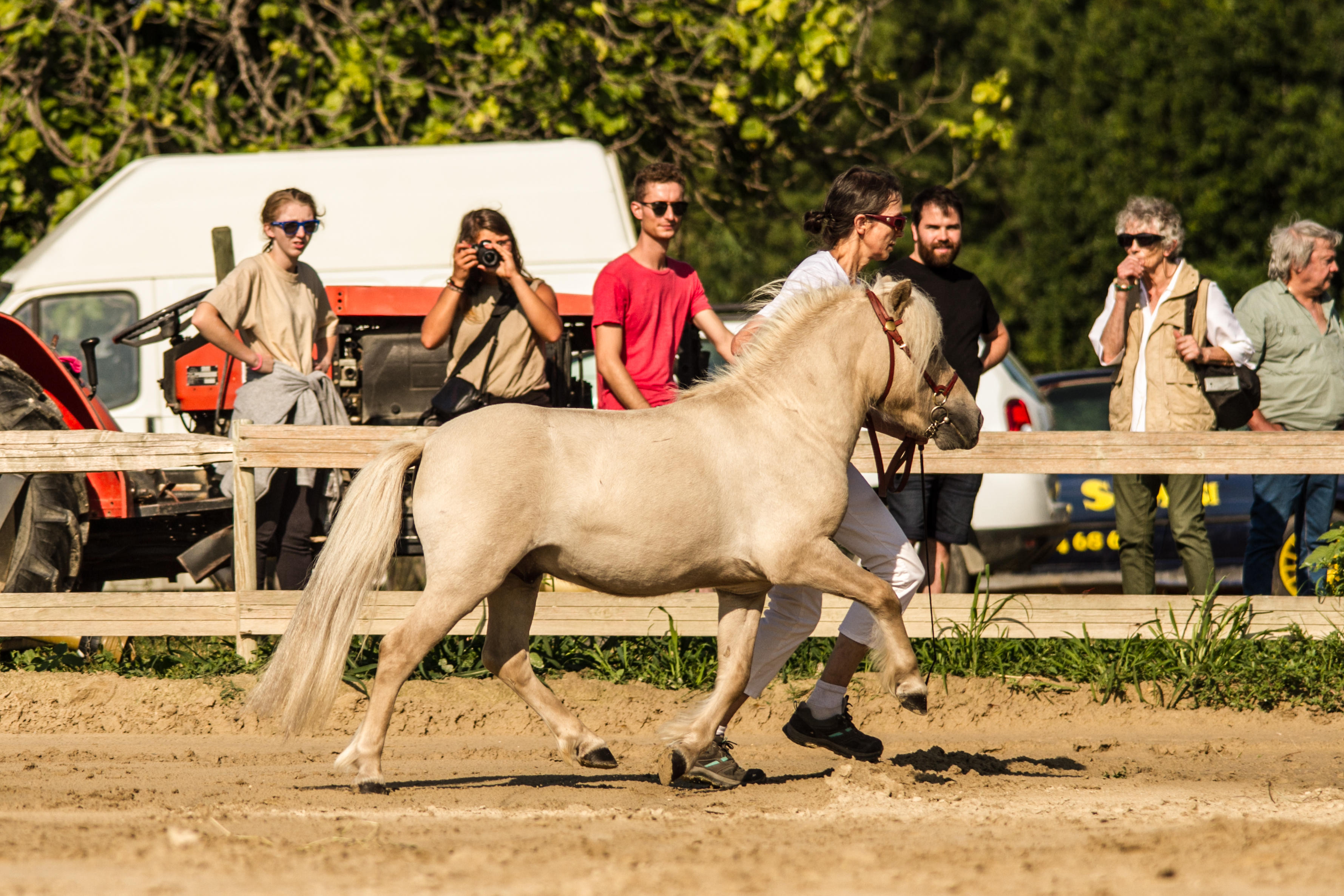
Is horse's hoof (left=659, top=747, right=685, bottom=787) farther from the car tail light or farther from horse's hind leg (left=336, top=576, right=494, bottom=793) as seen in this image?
the car tail light

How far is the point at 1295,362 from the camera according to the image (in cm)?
737

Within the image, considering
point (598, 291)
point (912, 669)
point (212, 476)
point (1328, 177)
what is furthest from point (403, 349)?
point (1328, 177)

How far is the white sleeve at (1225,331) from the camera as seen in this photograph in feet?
22.6

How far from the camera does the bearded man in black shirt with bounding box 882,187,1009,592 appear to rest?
6746 millimetres

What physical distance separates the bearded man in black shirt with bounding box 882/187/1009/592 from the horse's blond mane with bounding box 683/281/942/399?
1712mm

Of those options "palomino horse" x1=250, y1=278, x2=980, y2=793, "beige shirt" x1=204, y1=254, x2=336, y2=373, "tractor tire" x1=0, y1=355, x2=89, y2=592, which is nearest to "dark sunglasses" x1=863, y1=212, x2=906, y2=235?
"palomino horse" x1=250, y1=278, x2=980, y2=793

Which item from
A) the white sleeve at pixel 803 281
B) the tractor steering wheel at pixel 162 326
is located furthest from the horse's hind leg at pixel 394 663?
the tractor steering wheel at pixel 162 326

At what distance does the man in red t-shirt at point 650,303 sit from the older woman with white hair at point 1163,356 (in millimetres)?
2277

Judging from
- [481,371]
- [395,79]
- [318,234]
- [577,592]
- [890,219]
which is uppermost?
[395,79]

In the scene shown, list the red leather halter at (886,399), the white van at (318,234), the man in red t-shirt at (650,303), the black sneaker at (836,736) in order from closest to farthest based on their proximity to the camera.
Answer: the red leather halter at (886,399)
the black sneaker at (836,736)
the man in red t-shirt at (650,303)
the white van at (318,234)

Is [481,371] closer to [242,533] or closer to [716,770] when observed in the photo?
[242,533]

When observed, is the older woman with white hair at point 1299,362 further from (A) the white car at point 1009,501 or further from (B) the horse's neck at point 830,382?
(B) the horse's neck at point 830,382

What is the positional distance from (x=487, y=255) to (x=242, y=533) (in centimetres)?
179

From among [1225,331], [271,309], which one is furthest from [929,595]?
[271,309]
